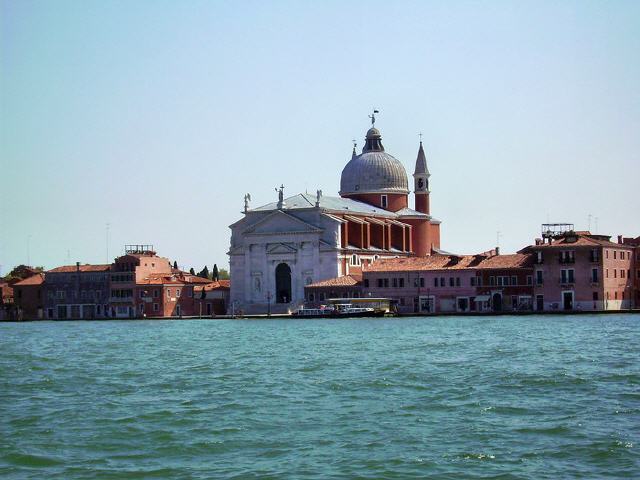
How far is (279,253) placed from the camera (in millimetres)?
77188

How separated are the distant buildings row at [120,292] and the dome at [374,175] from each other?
39.9 feet

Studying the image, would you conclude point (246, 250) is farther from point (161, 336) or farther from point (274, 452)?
point (274, 452)

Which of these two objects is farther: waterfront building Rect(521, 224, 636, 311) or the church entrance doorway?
the church entrance doorway

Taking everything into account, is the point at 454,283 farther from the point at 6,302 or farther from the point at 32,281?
the point at 6,302

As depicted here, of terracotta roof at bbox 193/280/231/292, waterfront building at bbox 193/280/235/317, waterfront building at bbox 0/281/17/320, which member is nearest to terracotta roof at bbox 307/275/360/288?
waterfront building at bbox 193/280/235/317

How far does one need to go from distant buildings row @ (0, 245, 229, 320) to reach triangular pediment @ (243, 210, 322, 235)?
5064 millimetres

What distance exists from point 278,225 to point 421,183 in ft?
51.6

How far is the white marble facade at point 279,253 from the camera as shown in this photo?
75.6 meters

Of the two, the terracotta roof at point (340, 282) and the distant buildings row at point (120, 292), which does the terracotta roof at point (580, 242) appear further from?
the distant buildings row at point (120, 292)

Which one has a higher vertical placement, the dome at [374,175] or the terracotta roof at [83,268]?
the dome at [374,175]

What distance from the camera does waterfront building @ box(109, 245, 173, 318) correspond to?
79438mm

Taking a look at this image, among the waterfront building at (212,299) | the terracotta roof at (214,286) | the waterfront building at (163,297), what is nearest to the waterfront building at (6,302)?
the waterfront building at (163,297)

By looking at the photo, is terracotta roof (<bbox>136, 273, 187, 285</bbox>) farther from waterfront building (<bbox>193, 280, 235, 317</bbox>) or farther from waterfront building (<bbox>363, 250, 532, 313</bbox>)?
waterfront building (<bbox>363, 250, 532, 313</bbox>)

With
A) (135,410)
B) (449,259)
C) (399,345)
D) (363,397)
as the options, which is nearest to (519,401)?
(363,397)
